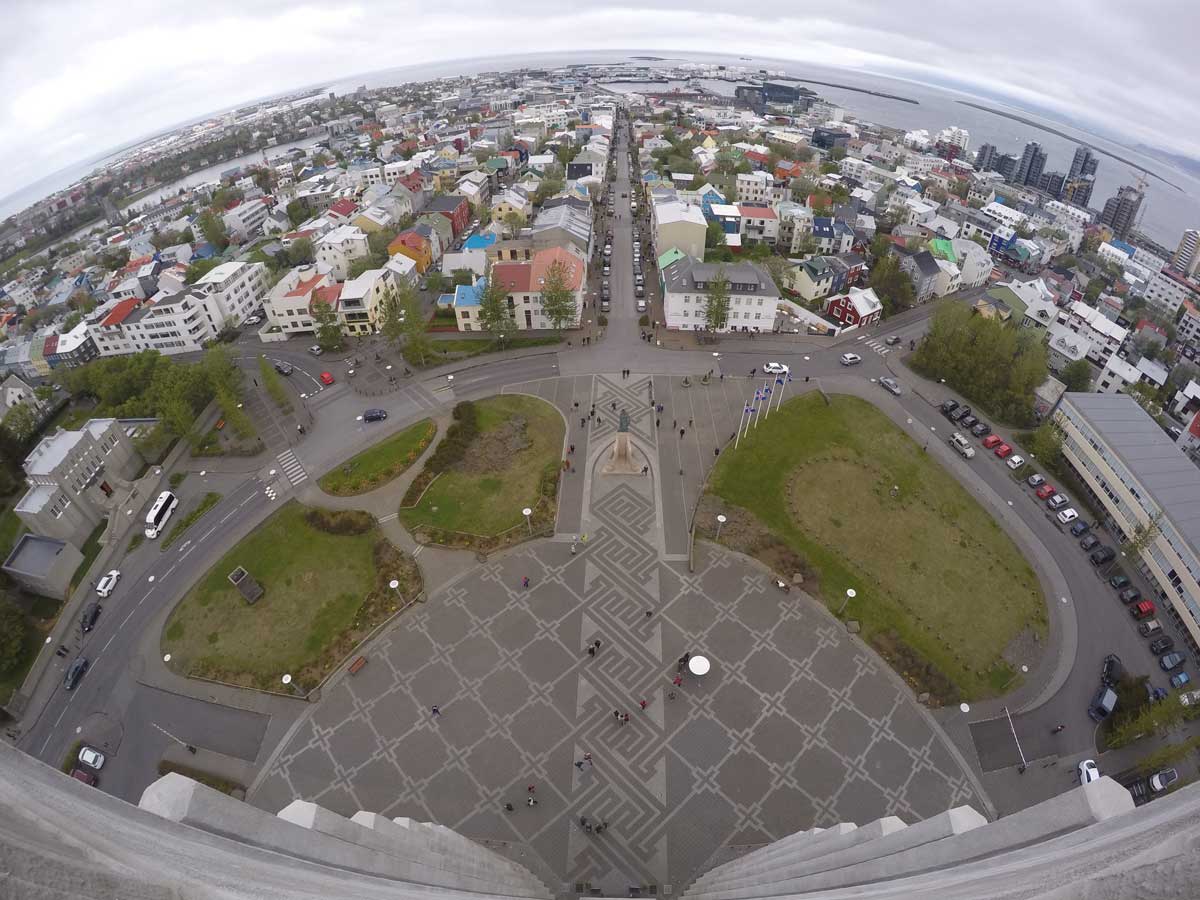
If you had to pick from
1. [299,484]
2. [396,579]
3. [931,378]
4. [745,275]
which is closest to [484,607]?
[396,579]

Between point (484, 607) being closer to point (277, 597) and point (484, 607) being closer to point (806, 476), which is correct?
point (277, 597)

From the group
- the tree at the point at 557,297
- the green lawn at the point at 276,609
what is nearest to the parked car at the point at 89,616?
the green lawn at the point at 276,609

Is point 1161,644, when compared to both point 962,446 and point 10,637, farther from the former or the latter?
point 10,637

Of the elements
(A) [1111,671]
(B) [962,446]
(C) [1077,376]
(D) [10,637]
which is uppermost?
(D) [10,637]

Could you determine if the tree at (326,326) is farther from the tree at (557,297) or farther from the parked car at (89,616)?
the parked car at (89,616)

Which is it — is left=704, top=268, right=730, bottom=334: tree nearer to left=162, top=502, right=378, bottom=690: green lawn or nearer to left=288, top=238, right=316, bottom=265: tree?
left=162, top=502, right=378, bottom=690: green lawn

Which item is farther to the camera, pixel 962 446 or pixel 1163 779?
pixel 962 446

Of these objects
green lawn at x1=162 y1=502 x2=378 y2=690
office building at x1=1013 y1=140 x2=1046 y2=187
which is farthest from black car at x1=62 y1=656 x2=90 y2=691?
office building at x1=1013 y1=140 x2=1046 y2=187

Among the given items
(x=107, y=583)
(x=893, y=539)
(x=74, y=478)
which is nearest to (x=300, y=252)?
(x=74, y=478)
